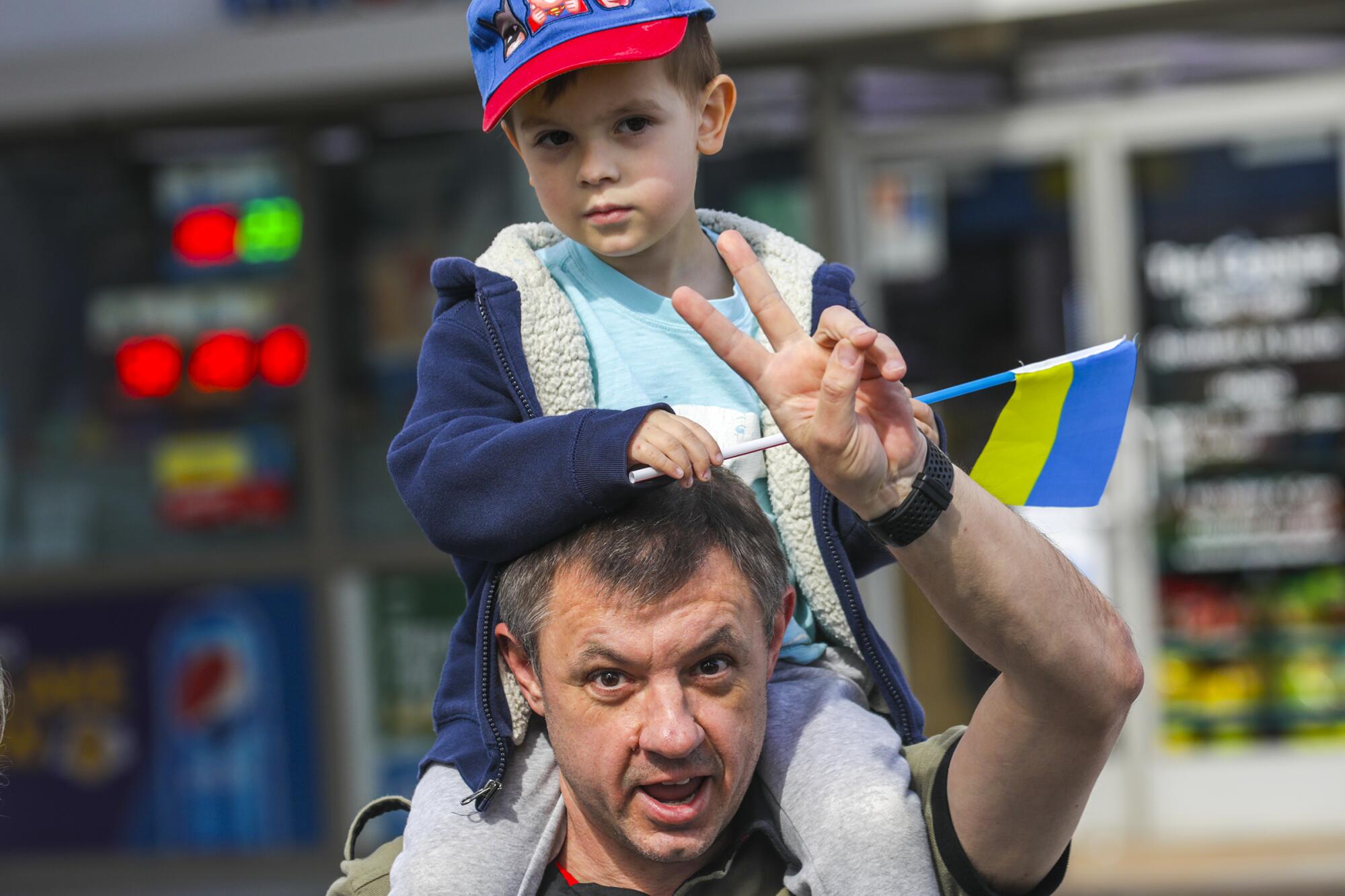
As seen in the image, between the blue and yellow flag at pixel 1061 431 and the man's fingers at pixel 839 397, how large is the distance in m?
0.35

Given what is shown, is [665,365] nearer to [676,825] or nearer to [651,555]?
[651,555]

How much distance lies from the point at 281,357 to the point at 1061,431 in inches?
196

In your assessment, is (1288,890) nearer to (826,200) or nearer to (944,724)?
(944,724)

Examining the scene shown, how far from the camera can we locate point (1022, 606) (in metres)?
1.77

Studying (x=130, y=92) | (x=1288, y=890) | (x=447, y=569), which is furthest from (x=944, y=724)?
(x=130, y=92)

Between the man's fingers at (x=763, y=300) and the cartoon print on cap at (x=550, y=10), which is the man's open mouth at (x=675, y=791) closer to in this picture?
the man's fingers at (x=763, y=300)

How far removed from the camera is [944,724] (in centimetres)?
634

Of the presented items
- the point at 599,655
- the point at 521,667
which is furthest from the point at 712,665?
the point at 521,667

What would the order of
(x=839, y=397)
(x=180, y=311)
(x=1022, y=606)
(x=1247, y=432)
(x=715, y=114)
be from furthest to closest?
(x=180, y=311) → (x=1247, y=432) → (x=715, y=114) → (x=1022, y=606) → (x=839, y=397)

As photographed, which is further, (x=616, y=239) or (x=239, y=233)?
(x=239, y=233)

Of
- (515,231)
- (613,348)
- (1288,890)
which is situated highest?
(515,231)

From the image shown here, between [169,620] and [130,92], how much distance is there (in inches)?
82.2

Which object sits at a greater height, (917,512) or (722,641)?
(917,512)

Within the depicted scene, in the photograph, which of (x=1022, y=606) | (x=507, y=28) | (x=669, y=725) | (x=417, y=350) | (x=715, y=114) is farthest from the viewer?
(x=417, y=350)
